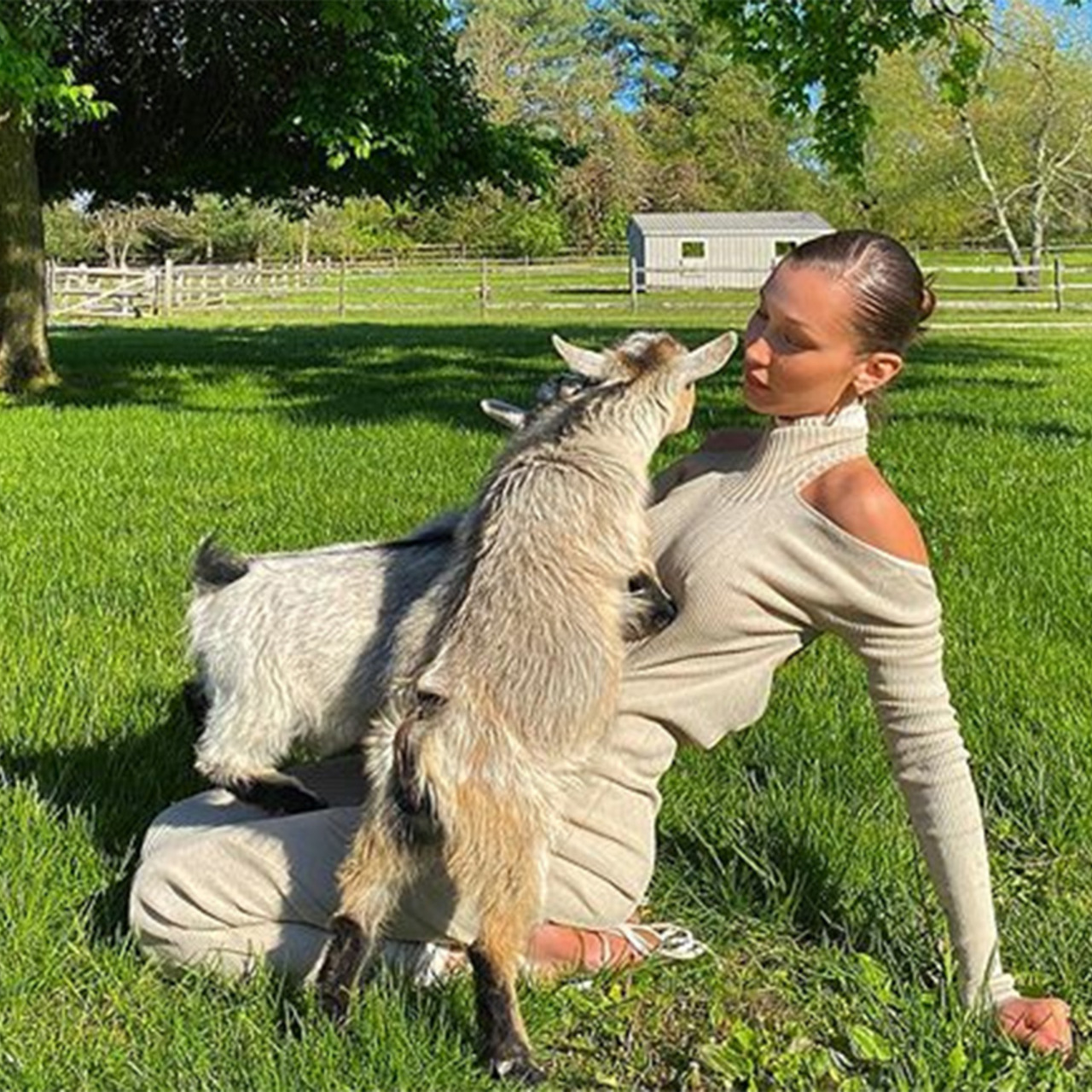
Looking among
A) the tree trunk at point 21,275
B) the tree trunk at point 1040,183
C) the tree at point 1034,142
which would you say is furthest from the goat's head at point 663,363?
the tree trunk at point 1040,183

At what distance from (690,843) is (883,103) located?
6141cm

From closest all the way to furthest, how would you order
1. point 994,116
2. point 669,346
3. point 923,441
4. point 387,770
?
point 387,770, point 669,346, point 923,441, point 994,116

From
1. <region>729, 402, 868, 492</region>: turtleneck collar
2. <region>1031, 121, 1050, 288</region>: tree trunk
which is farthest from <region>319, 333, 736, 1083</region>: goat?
<region>1031, 121, 1050, 288</region>: tree trunk

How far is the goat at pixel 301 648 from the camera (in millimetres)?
2977

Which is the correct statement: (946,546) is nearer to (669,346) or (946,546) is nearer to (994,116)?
(669,346)

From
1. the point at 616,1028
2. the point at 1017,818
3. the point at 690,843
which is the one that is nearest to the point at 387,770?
the point at 616,1028

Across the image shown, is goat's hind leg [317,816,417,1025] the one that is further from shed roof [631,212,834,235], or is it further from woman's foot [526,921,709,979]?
shed roof [631,212,834,235]

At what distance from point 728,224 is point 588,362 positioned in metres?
62.7

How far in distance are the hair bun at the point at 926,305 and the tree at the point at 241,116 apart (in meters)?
11.6

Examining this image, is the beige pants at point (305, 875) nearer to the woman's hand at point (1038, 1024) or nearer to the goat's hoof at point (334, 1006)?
the goat's hoof at point (334, 1006)

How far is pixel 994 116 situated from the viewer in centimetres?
5828

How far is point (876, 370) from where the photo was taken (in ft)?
9.19

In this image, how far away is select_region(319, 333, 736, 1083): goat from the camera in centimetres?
254

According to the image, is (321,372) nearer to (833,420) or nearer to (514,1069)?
(833,420)
